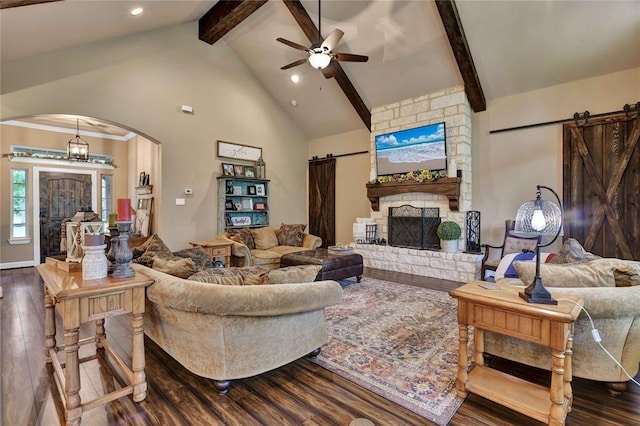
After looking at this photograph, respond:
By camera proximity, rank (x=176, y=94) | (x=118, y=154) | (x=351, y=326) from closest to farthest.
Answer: (x=351, y=326) < (x=176, y=94) < (x=118, y=154)

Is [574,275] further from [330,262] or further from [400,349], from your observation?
A: [330,262]

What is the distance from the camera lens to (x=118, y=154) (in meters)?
7.66

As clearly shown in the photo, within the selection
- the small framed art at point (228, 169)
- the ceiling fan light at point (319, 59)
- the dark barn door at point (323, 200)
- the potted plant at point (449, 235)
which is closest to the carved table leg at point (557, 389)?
the potted plant at point (449, 235)


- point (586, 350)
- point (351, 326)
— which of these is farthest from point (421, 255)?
point (586, 350)

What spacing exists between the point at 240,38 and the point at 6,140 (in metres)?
5.18

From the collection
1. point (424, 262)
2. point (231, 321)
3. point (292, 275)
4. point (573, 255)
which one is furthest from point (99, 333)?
point (424, 262)

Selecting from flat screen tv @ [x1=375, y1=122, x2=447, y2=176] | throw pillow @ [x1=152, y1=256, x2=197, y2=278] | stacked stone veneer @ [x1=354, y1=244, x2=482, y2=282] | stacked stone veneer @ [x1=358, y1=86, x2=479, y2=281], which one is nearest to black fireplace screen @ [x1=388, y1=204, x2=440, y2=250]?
stacked stone veneer @ [x1=358, y1=86, x2=479, y2=281]

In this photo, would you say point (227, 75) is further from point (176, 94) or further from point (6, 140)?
point (6, 140)

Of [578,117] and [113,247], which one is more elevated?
[578,117]

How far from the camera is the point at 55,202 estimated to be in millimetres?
6844

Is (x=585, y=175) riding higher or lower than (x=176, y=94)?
lower

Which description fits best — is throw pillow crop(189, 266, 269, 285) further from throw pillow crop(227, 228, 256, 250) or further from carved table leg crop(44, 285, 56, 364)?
throw pillow crop(227, 228, 256, 250)

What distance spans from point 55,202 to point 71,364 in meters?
6.92

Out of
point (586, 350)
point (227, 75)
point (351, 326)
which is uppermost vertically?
point (227, 75)
